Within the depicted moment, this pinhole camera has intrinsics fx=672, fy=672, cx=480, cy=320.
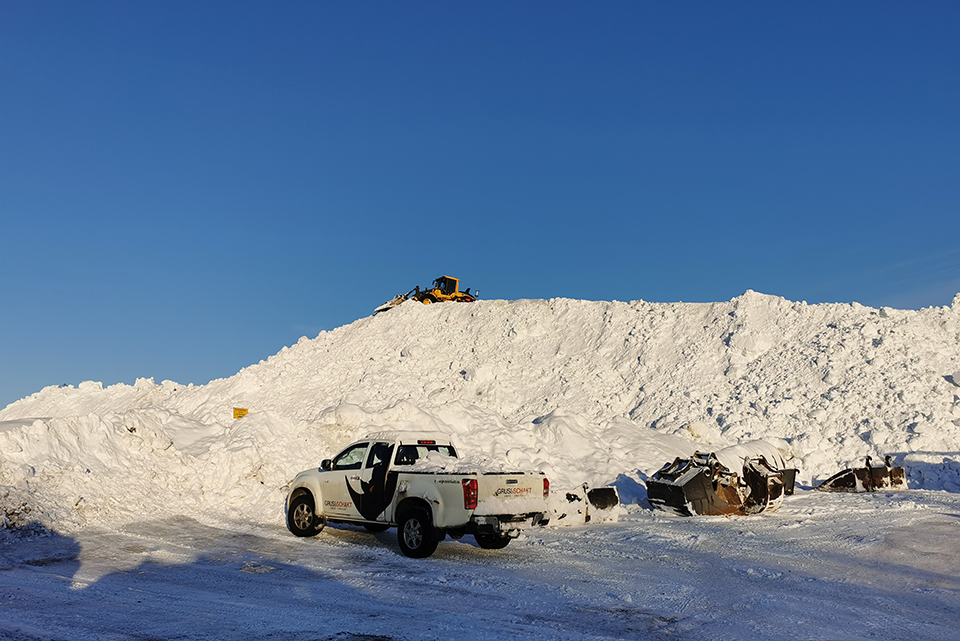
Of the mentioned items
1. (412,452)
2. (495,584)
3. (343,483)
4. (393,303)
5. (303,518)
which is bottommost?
(495,584)

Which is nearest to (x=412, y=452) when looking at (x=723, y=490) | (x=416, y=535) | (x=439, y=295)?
(x=416, y=535)

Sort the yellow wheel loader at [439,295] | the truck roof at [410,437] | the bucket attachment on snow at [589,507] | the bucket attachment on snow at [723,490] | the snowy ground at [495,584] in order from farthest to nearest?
the yellow wheel loader at [439,295], the bucket attachment on snow at [723,490], the bucket attachment on snow at [589,507], the truck roof at [410,437], the snowy ground at [495,584]

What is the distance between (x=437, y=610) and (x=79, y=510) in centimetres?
852

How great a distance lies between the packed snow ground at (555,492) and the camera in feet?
21.7

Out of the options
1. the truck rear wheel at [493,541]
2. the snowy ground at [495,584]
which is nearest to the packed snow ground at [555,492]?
the snowy ground at [495,584]

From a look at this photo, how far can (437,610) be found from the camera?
263 inches

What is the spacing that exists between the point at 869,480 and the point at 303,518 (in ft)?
50.5

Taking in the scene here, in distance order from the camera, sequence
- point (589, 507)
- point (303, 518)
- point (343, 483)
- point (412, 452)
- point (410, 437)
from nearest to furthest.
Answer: point (412, 452)
point (410, 437)
point (343, 483)
point (303, 518)
point (589, 507)

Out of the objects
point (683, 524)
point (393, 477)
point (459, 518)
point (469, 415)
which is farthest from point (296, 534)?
point (469, 415)

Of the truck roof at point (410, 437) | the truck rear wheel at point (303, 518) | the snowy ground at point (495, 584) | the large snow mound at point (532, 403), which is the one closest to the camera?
the snowy ground at point (495, 584)

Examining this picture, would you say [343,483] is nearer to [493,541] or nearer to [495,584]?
[493,541]

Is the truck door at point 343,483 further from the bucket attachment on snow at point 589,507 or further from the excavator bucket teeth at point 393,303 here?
the excavator bucket teeth at point 393,303

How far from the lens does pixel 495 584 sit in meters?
7.87

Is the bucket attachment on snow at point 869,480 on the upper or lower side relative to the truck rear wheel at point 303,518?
lower
